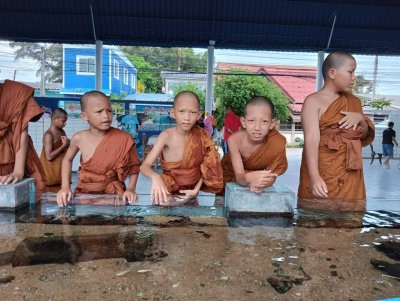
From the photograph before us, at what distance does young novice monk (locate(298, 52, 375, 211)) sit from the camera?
2436 millimetres

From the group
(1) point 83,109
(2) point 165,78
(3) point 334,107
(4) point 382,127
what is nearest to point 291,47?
(3) point 334,107

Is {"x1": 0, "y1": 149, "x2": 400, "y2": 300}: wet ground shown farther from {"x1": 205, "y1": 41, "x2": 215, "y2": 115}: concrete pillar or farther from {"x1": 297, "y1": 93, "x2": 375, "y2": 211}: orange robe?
{"x1": 205, "y1": 41, "x2": 215, "y2": 115}: concrete pillar

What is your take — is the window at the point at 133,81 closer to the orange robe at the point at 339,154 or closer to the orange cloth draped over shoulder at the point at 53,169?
the orange cloth draped over shoulder at the point at 53,169

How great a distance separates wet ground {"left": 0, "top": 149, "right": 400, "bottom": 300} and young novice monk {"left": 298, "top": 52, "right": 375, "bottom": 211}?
0.61 m

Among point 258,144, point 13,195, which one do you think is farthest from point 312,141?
point 13,195

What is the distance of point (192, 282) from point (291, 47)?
308 inches

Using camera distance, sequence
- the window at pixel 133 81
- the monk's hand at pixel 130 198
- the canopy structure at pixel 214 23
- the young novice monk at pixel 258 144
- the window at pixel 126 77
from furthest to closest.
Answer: the window at pixel 133 81, the window at pixel 126 77, the canopy structure at pixel 214 23, the young novice monk at pixel 258 144, the monk's hand at pixel 130 198

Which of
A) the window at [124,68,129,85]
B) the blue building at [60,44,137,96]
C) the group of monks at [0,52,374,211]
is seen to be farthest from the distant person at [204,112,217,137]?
the window at [124,68,129,85]

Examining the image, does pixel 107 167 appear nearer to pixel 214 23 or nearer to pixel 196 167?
pixel 196 167

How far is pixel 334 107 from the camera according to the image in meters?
2.53

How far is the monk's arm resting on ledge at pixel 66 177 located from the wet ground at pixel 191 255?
0.21ft

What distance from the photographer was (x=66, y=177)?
2.34m

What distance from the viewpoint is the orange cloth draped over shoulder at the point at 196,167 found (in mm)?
2398

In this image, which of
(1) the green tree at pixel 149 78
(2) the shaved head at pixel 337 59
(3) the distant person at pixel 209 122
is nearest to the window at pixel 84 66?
(1) the green tree at pixel 149 78
